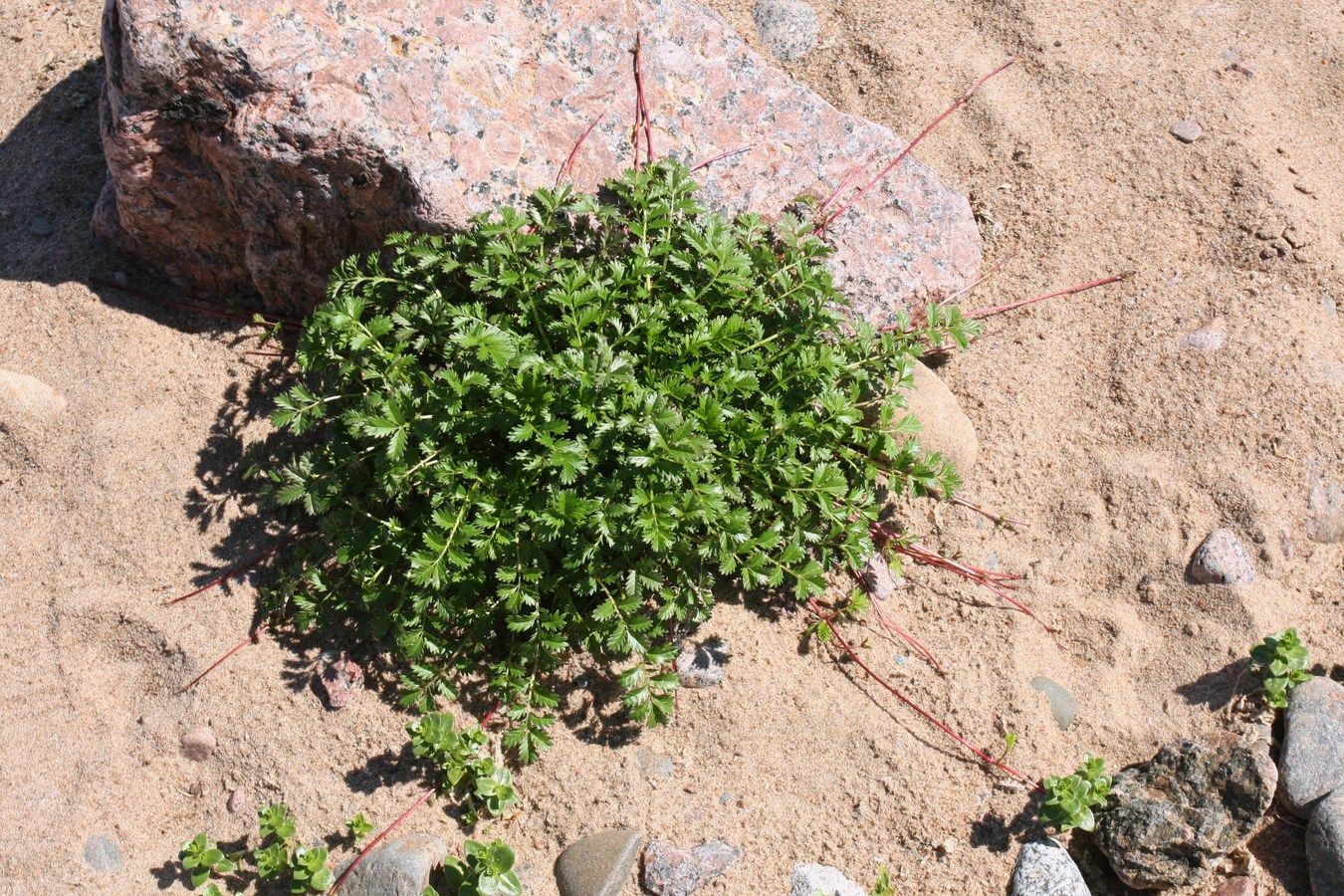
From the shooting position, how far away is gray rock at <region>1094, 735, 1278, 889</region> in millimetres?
3477

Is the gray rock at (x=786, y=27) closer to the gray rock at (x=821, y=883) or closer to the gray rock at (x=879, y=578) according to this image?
the gray rock at (x=879, y=578)

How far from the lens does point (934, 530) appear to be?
4305 mm

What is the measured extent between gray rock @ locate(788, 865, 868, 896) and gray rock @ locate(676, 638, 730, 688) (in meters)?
0.70

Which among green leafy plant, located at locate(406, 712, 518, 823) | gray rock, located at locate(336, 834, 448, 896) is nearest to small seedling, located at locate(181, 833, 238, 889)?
gray rock, located at locate(336, 834, 448, 896)

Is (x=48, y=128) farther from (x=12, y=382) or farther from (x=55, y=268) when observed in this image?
(x=12, y=382)

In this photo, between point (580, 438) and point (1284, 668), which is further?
point (1284, 668)

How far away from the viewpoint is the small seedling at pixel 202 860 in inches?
142

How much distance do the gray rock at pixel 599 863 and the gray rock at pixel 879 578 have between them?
1.25 metres

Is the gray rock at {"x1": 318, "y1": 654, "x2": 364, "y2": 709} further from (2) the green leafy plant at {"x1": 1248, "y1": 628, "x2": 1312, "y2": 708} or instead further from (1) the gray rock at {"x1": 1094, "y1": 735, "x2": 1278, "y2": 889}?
Answer: (2) the green leafy plant at {"x1": 1248, "y1": 628, "x2": 1312, "y2": 708}

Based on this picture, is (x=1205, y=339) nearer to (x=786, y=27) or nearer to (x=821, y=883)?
(x=786, y=27)

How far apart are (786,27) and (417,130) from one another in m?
2.34

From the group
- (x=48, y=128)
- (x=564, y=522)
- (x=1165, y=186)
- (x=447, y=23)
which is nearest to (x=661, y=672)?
(x=564, y=522)

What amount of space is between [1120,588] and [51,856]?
12.8ft

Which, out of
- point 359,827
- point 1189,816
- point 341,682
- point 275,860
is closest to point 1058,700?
point 1189,816
